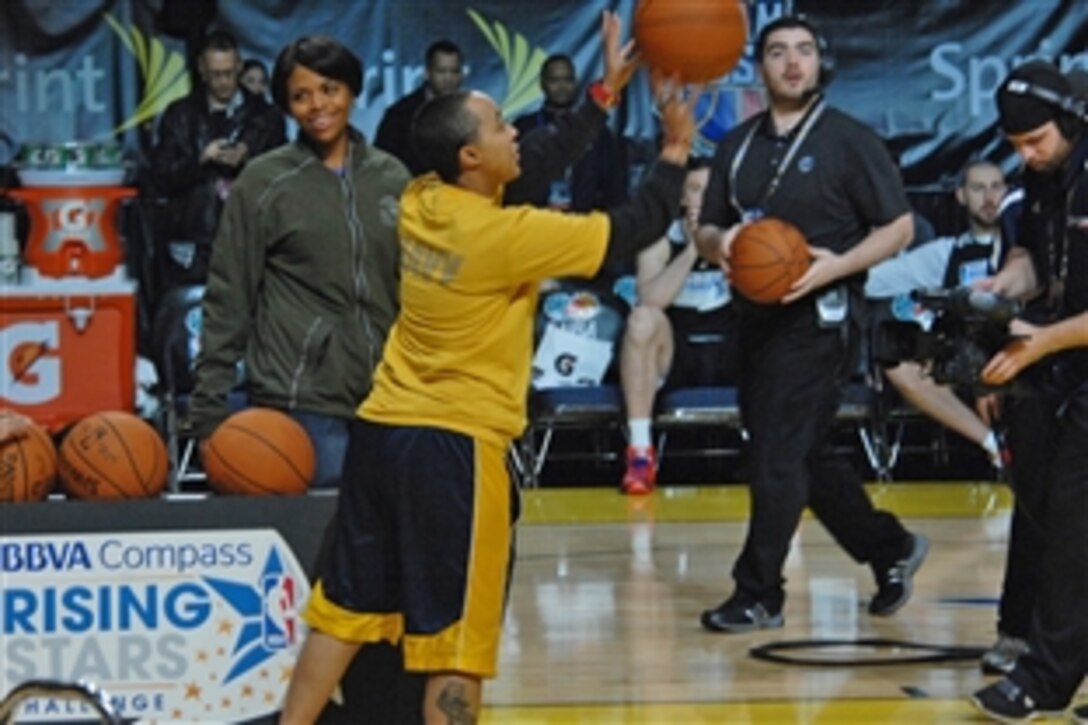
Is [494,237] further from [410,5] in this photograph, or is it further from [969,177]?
[410,5]

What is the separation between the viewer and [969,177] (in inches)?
533

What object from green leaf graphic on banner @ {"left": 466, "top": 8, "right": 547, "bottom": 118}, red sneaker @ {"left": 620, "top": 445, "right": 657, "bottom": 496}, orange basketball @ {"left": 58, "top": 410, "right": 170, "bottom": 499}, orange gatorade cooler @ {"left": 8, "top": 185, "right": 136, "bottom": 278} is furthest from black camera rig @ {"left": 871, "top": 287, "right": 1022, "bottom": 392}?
green leaf graphic on banner @ {"left": 466, "top": 8, "right": 547, "bottom": 118}

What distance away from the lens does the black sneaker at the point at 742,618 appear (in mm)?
8594

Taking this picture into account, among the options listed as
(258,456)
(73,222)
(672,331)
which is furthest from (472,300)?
(672,331)

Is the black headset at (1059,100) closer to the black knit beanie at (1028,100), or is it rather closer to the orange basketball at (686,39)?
the black knit beanie at (1028,100)

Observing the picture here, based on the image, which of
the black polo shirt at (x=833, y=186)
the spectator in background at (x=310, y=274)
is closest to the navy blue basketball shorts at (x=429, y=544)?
the spectator in background at (x=310, y=274)

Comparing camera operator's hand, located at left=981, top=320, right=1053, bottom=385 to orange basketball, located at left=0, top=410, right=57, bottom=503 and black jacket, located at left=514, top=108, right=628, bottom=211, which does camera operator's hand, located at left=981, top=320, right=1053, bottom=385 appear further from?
black jacket, located at left=514, top=108, right=628, bottom=211

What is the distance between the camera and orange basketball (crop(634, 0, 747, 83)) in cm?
630

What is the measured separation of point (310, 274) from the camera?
267 inches

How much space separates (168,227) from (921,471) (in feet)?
16.1

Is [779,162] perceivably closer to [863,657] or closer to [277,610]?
[863,657]

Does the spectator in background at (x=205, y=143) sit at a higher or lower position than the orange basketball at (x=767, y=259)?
lower

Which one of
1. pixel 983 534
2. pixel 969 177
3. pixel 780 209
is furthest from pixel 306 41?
pixel 969 177

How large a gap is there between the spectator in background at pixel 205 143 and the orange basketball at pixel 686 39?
25.2 ft
